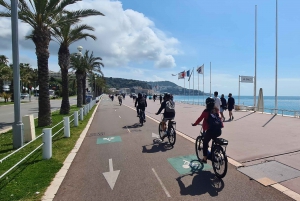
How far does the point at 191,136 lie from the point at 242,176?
4553mm

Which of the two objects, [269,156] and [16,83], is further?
[16,83]

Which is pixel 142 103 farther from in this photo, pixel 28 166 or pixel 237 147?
pixel 28 166

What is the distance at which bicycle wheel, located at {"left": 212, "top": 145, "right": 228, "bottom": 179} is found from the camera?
15.0ft

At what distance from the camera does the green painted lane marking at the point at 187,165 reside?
530 cm

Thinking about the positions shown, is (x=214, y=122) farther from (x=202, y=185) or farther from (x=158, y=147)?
(x=158, y=147)

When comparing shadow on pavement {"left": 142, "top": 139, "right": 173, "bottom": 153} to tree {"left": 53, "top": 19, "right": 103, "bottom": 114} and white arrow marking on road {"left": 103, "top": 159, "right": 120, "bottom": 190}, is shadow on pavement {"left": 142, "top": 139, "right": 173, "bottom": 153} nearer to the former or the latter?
white arrow marking on road {"left": 103, "top": 159, "right": 120, "bottom": 190}

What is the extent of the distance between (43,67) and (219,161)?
11.0 metres

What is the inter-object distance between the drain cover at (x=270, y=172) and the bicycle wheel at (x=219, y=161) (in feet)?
2.36

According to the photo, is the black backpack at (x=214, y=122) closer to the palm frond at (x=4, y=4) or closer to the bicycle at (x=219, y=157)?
the bicycle at (x=219, y=157)

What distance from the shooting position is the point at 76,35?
→ 1834 cm

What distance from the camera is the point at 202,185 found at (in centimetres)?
445

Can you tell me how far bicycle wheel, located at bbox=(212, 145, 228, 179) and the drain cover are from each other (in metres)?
0.72

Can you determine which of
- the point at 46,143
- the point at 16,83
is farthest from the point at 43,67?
the point at 46,143

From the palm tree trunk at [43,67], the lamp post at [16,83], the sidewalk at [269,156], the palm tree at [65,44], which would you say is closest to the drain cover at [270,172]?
the sidewalk at [269,156]
